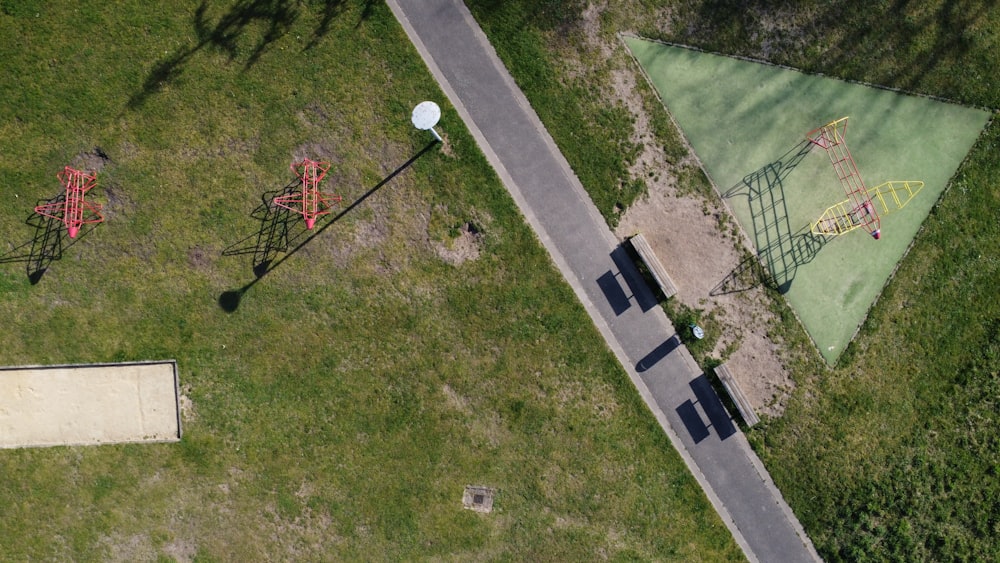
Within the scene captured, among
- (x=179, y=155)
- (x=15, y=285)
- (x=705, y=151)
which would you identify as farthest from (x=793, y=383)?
(x=15, y=285)

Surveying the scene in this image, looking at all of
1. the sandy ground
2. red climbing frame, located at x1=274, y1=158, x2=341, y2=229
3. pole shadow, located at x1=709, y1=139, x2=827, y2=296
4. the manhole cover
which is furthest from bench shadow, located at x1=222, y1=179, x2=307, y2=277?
pole shadow, located at x1=709, y1=139, x2=827, y2=296

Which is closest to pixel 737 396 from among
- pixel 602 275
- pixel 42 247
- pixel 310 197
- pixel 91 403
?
pixel 602 275

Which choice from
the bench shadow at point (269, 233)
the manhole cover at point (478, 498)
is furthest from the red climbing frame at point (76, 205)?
the manhole cover at point (478, 498)

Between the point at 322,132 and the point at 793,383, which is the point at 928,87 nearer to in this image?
the point at 793,383

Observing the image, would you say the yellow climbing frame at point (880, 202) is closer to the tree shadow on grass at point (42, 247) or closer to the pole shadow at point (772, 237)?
the pole shadow at point (772, 237)

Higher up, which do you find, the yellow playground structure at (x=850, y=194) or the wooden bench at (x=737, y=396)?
the yellow playground structure at (x=850, y=194)

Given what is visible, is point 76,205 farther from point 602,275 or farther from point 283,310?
point 602,275

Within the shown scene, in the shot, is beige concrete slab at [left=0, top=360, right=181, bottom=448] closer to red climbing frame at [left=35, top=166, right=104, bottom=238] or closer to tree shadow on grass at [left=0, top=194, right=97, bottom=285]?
tree shadow on grass at [left=0, top=194, right=97, bottom=285]
